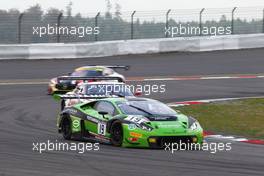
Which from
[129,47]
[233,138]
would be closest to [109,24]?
[129,47]

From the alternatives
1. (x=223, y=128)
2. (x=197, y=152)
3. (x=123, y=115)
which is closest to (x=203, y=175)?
(x=197, y=152)

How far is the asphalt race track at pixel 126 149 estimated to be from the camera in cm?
1258

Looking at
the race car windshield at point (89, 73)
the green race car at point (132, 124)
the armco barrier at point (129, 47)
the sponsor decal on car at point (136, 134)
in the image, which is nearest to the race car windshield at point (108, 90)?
the green race car at point (132, 124)

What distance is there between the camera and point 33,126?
2019 centimetres

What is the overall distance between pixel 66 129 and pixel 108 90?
3.20 metres

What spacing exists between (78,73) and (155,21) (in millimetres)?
11491

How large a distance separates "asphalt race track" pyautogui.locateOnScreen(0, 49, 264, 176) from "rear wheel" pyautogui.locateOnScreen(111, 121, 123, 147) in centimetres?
24

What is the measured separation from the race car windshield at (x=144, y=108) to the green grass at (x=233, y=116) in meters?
3.02

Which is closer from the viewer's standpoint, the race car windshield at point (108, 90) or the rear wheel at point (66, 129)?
the rear wheel at point (66, 129)

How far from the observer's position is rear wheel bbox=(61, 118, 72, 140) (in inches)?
678

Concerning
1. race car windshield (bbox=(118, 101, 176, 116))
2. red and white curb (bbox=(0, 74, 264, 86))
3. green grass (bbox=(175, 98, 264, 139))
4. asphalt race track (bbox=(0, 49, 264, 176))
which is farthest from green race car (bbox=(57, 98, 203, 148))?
red and white curb (bbox=(0, 74, 264, 86))

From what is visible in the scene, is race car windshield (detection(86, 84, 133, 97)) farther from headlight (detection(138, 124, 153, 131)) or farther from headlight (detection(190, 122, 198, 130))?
headlight (detection(138, 124, 153, 131))

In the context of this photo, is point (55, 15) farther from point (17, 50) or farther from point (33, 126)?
point (33, 126)

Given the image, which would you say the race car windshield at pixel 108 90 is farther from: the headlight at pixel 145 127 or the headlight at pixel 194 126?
the headlight at pixel 145 127
